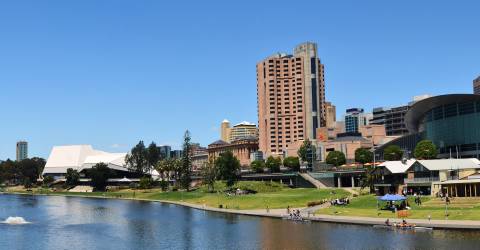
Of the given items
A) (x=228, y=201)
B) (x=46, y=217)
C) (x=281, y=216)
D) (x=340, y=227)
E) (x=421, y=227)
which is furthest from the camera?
(x=228, y=201)

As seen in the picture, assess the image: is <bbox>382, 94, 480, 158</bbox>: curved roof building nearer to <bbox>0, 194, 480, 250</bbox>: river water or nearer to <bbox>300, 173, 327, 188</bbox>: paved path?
<bbox>300, 173, 327, 188</bbox>: paved path

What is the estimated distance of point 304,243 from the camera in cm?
6544

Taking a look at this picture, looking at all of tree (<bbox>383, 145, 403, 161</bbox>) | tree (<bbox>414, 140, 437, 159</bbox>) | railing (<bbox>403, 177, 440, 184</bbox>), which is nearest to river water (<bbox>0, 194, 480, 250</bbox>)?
railing (<bbox>403, 177, 440, 184</bbox>)

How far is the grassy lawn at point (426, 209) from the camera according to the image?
7744 centimetres

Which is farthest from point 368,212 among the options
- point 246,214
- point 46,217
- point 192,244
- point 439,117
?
point 439,117

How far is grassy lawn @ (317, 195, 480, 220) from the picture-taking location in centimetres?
7744

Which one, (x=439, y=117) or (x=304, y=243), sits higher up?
(x=439, y=117)

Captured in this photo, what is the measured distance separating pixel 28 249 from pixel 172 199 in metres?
101

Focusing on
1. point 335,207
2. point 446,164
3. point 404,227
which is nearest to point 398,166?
point 446,164

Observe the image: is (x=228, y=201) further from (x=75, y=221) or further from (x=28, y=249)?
(x=28, y=249)

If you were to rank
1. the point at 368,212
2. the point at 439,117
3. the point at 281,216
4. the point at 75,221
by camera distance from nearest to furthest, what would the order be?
the point at 368,212 → the point at 281,216 → the point at 75,221 → the point at 439,117

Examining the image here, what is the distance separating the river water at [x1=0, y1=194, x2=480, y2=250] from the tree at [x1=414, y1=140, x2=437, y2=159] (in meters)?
68.4

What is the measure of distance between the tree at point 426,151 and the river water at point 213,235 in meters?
68.4

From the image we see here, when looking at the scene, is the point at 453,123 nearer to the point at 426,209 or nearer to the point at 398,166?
the point at 398,166
